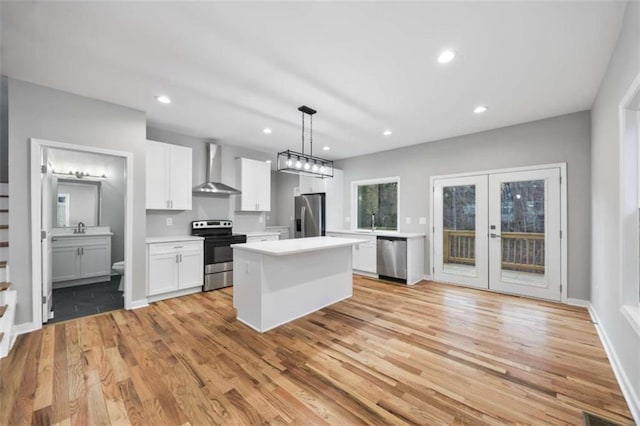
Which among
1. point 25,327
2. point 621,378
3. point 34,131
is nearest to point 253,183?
point 34,131

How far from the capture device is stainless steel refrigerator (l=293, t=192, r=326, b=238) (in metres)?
6.05

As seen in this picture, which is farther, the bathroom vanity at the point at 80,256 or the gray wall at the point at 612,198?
the bathroom vanity at the point at 80,256

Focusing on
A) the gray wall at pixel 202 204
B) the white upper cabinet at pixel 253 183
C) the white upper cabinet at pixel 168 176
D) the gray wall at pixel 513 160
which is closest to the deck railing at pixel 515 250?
the gray wall at pixel 513 160

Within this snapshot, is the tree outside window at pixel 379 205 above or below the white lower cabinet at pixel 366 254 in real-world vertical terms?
above

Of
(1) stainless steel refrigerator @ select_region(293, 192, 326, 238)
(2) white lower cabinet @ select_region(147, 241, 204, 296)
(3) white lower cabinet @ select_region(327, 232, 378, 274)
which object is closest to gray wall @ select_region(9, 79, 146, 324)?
(2) white lower cabinet @ select_region(147, 241, 204, 296)

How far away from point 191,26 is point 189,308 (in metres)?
3.23

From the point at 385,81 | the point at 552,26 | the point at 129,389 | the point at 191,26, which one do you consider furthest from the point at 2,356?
the point at 552,26

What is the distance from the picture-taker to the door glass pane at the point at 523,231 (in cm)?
389

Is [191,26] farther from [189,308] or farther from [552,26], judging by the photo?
[189,308]

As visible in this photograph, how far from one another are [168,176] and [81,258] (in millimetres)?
2282

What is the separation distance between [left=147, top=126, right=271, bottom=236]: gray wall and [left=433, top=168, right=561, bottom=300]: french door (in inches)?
153

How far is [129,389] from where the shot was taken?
6.15ft

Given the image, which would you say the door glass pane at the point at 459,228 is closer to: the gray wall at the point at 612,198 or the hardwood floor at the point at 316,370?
the hardwood floor at the point at 316,370

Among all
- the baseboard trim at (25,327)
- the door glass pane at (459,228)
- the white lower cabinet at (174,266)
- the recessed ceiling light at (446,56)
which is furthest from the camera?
the door glass pane at (459,228)
